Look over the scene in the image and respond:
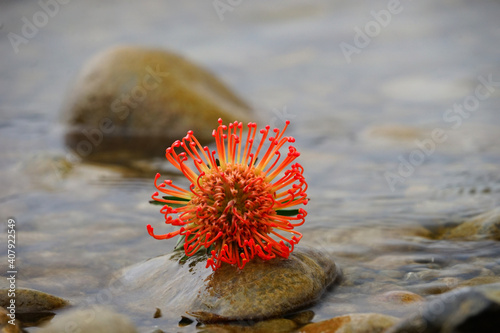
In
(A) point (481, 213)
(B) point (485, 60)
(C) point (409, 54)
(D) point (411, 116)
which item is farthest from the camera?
(C) point (409, 54)

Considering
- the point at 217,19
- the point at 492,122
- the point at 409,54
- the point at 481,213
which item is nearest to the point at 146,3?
the point at 217,19

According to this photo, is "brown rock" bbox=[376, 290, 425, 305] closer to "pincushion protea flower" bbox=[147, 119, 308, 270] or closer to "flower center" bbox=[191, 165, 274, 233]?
"pincushion protea flower" bbox=[147, 119, 308, 270]

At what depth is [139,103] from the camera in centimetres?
1022

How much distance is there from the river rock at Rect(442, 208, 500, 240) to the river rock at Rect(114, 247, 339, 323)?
1.77 meters

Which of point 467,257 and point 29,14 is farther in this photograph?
point 29,14

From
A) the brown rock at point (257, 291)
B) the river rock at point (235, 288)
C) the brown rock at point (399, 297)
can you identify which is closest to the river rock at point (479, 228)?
the brown rock at point (399, 297)

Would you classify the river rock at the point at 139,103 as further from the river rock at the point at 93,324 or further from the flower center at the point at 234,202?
the river rock at the point at 93,324

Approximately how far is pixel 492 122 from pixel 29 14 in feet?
38.9

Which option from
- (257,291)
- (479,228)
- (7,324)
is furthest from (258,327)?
(479,228)

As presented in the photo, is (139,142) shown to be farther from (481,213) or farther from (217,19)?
(217,19)

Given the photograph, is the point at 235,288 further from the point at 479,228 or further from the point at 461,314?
the point at 479,228

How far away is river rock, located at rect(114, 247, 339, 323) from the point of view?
14.0 ft

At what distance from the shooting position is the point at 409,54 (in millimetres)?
13898

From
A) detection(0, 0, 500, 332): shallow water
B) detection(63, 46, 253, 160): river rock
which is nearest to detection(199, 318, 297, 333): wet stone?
detection(0, 0, 500, 332): shallow water
